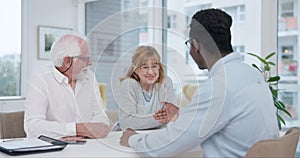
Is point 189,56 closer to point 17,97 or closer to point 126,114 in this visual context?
point 126,114

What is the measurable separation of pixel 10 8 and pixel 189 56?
3570 millimetres

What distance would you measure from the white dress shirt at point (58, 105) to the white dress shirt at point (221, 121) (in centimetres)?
68

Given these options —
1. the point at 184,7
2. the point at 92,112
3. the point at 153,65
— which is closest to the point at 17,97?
the point at 184,7

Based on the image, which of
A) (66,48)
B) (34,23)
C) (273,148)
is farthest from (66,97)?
(34,23)

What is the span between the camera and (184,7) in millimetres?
3887

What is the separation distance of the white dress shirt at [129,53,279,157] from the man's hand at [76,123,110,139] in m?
0.46

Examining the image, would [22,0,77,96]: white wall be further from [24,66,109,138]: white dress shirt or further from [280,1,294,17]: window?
[280,1,294,17]: window

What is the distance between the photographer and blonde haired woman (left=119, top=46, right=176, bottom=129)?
5.71 ft

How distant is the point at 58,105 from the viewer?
2.13 meters

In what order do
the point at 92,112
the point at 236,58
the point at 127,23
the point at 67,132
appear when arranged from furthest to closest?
the point at 92,112, the point at 127,23, the point at 67,132, the point at 236,58

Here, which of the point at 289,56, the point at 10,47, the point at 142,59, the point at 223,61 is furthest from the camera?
the point at 10,47

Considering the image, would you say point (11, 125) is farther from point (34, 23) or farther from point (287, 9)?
point (34, 23)

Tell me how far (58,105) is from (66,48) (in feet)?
1.04

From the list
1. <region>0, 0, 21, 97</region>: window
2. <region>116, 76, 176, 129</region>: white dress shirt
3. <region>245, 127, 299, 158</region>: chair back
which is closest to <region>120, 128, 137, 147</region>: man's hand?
<region>116, 76, 176, 129</region>: white dress shirt
